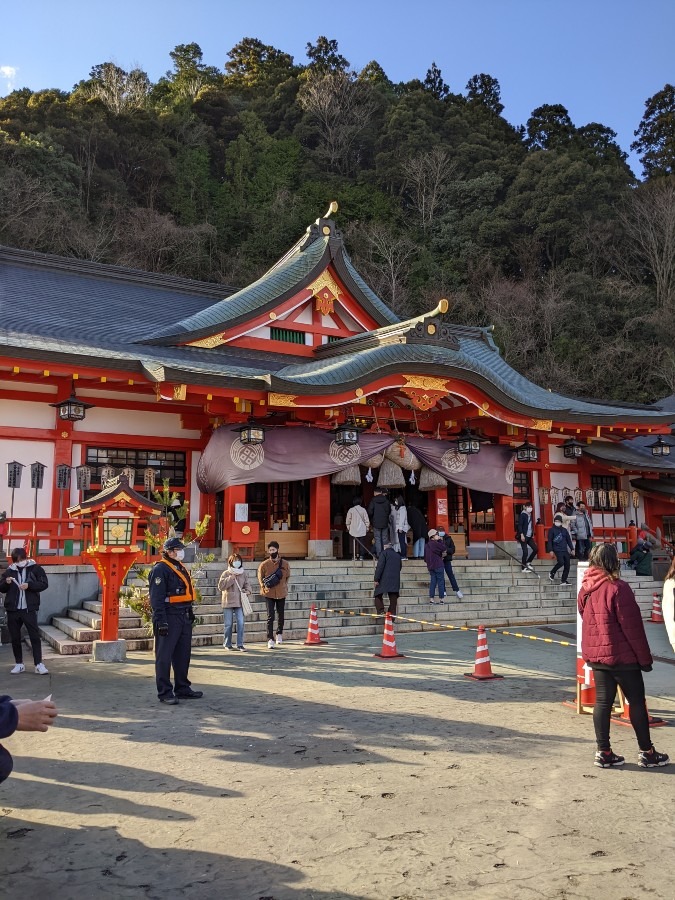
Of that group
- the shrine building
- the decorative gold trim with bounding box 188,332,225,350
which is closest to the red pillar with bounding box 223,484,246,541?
the shrine building

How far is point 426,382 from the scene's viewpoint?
16406 mm

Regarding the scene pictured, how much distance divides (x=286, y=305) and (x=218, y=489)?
5.89 meters

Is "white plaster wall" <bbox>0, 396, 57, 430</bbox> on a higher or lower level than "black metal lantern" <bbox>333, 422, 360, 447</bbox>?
higher

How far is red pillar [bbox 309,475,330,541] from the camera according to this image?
52.2ft

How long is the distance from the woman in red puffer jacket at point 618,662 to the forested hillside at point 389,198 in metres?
29.8

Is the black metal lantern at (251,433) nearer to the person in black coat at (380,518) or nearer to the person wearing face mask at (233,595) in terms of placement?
the person in black coat at (380,518)

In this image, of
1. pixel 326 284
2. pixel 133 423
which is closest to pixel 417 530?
pixel 133 423

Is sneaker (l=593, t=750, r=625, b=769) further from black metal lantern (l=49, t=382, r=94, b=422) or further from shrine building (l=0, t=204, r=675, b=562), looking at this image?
black metal lantern (l=49, t=382, r=94, b=422)

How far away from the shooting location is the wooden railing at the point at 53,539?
12656 millimetres

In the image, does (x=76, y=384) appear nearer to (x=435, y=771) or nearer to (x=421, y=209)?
(x=435, y=771)

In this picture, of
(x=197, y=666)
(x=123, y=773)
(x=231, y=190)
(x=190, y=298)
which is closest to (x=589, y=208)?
(x=231, y=190)

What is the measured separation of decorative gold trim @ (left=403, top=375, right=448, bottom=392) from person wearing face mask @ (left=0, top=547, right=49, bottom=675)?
32.0ft

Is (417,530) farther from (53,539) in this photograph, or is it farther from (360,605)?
(53,539)

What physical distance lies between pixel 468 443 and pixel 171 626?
11220mm
